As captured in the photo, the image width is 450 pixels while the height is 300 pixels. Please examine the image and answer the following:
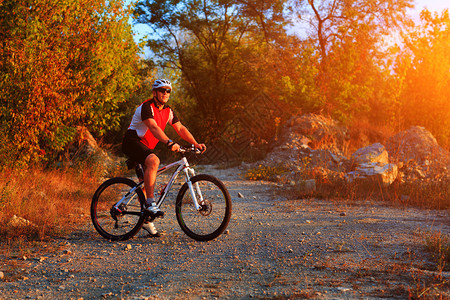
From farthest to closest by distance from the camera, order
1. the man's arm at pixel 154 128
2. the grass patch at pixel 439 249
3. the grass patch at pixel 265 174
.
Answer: the grass patch at pixel 265 174 < the man's arm at pixel 154 128 < the grass patch at pixel 439 249

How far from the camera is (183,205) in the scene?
213 inches

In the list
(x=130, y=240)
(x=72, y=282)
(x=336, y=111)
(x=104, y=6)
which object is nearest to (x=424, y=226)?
(x=130, y=240)

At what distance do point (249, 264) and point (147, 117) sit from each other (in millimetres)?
2363

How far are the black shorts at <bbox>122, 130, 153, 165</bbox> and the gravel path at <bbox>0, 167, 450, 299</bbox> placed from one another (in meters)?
1.22

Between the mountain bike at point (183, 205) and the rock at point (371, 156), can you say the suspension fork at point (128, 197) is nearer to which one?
the mountain bike at point (183, 205)

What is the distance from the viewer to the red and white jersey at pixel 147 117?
5.32 metres

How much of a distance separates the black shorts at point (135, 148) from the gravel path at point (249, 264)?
122 centimetres

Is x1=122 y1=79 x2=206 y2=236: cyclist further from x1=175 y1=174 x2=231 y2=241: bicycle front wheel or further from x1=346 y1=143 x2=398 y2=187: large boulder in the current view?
x1=346 y1=143 x2=398 y2=187: large boulder

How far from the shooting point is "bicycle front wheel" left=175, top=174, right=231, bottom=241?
5293mm

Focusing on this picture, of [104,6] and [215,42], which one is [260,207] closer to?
[104,6]

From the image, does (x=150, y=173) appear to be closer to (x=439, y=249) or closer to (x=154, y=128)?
(x=154, y=128)

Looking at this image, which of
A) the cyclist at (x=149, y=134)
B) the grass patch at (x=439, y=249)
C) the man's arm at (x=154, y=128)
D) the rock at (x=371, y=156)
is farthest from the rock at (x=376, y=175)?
the man's arm at (x=154, y=128)

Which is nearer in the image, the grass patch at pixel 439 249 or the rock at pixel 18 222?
the grass patch at pixel 439 249

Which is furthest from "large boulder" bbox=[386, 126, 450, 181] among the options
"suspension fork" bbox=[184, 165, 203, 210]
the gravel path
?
"suspension fork" bbox=[184, 165, 203, 210]
